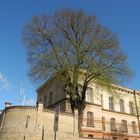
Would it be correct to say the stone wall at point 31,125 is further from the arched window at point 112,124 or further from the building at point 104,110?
the arched window at point 112,124

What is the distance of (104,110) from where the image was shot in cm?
3725

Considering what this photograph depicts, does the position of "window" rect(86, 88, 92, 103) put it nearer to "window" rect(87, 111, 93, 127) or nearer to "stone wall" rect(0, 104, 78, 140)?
"window" rect(87, 111, 93, 127)

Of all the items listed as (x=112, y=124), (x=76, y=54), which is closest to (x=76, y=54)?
(x=76, y=54)

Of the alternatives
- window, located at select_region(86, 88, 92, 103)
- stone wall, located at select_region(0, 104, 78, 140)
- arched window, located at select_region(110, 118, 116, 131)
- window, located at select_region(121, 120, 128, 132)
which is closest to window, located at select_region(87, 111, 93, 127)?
window, located at select_region(86, 88, 92, 103)

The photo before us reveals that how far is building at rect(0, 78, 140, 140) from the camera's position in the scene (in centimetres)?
2155

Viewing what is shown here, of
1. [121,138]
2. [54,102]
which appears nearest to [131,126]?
[121,138]

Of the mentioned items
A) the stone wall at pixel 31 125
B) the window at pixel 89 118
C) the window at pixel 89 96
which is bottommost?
the stone wall at pixel 31 125

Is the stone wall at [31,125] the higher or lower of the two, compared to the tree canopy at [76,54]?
lower

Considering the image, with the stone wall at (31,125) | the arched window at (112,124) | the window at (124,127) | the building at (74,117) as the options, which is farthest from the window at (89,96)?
the stone wall at (31,125)

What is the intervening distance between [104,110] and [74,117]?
14.6 metres

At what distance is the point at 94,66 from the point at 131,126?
19.1 meters

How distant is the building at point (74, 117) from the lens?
21547 millimetres

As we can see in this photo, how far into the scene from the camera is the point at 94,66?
86.8ft

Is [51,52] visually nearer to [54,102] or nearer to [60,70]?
[60,70]
